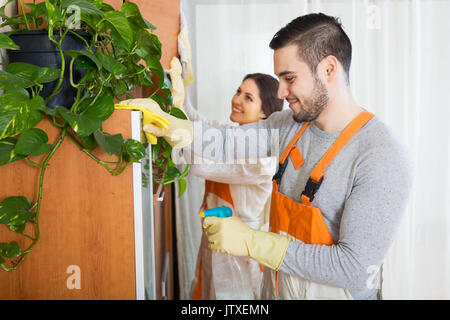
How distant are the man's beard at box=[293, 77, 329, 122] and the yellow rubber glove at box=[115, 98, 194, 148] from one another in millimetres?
336

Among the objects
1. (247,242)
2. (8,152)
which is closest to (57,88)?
(8,152)

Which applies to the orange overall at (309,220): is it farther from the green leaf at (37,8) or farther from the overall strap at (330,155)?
the green leaf at (37,8)

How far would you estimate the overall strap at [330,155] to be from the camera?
3.37 feet

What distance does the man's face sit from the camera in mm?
1069

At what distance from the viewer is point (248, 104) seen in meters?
1.92

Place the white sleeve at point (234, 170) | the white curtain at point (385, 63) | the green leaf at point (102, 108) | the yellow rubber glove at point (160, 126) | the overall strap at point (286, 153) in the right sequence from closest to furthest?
the green leaf at point (102, 108), the yellow rubber glove at point (160, 126), the overall strap at point (286, 153), the white sleeve at point (234, 170), the white curtain at point (385, 63)

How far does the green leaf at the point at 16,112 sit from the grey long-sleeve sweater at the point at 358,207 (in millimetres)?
678

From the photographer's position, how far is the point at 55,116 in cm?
79

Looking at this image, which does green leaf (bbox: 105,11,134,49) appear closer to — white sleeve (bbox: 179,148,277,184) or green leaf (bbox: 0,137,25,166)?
green leaf (bbox: 0,137,25,166)

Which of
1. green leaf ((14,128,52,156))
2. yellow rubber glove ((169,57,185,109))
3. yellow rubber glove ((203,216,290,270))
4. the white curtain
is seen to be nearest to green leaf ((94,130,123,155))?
green leaf ((14,128,52,156))

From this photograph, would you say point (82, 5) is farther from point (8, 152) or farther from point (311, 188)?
point (311, 188)

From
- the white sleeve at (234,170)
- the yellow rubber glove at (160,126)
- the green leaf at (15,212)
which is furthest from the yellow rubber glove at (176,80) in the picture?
the green leaf at (15,212)

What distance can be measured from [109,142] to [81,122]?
65 millimetres
